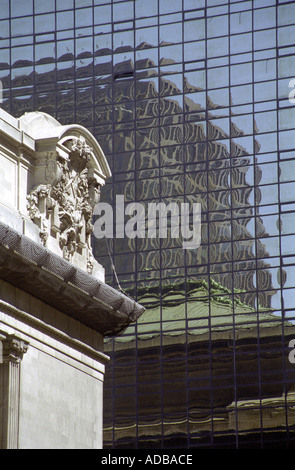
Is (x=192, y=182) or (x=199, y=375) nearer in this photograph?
(x=199, y=375)

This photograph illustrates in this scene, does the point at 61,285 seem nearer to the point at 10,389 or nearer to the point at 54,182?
the point at 54,182

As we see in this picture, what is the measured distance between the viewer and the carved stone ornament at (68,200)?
53.6 m

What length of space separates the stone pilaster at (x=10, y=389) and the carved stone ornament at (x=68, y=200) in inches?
181

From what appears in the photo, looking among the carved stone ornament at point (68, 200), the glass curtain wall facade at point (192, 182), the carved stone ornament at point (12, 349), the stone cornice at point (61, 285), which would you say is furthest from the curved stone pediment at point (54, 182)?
the glass curtain wall facade at point (192, 182)

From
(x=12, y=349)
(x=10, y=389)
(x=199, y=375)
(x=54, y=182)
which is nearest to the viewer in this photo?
(x=10, y=389)

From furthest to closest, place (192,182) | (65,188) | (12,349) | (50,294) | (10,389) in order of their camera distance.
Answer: (192,182) < (65,188) < (50,294) < (12,349) < (10,389)

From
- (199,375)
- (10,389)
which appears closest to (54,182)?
(10,389)

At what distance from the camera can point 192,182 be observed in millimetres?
109750

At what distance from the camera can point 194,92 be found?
111m

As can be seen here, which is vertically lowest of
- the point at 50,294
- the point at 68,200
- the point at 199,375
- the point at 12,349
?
the point at 12,349

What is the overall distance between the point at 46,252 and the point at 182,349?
2195 inches

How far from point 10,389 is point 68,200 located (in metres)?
8.95

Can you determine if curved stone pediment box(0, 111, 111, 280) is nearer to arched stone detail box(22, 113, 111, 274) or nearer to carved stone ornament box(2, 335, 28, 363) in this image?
arched stone detail box(22, 113, 111, 274)

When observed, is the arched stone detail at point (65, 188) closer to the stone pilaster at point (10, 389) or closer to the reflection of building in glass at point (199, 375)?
the stone pilaster at point (10, 389)
